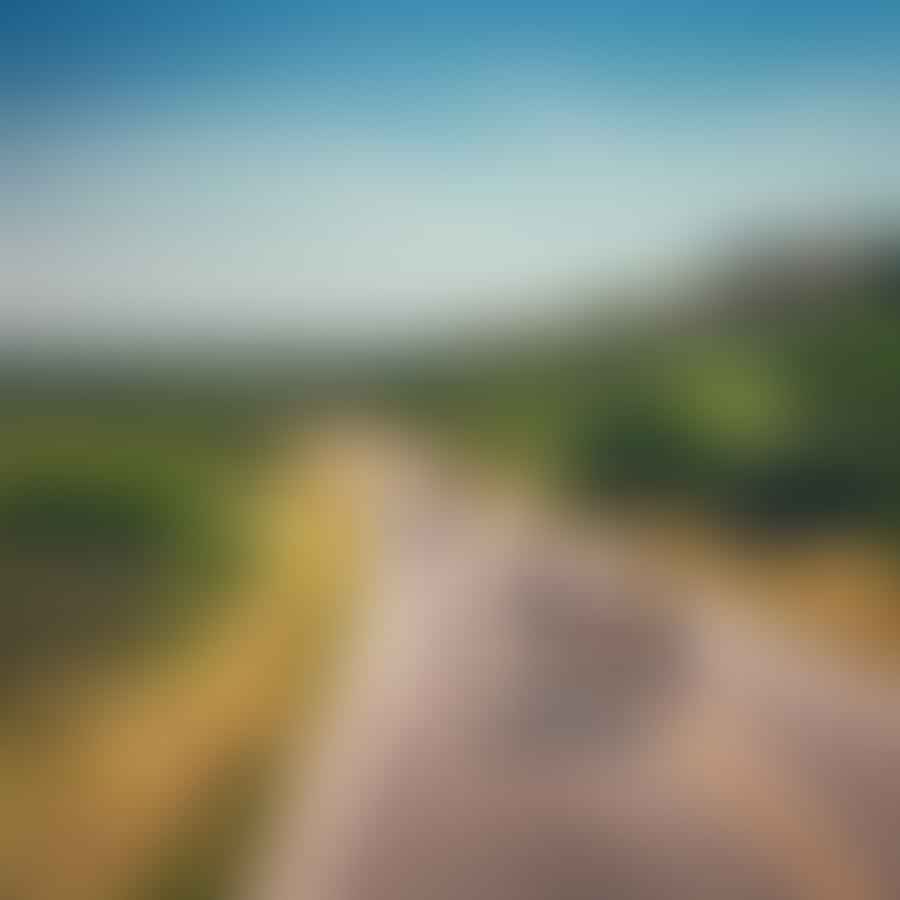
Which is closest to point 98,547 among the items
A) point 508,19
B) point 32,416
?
point 32,416

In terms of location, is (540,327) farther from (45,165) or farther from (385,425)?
(45,165)

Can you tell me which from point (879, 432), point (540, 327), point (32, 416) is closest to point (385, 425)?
point (540, 327)

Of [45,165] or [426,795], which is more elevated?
[45,165]

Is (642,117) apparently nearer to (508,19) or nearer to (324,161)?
(508,19)

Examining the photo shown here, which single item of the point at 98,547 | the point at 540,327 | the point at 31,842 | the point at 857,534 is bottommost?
the point at 31,842

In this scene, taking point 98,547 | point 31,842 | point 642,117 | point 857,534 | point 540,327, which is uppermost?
point 642,117

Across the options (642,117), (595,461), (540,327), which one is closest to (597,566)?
(595,461)

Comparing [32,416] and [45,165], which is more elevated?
[45,165]
